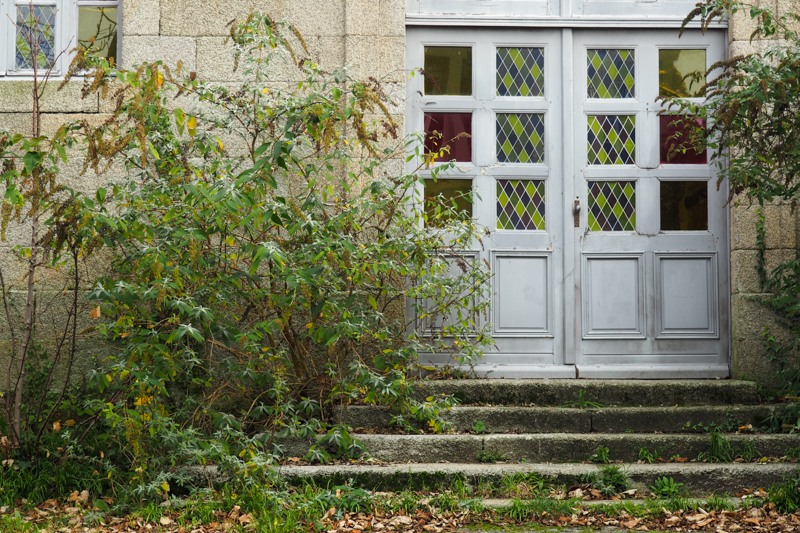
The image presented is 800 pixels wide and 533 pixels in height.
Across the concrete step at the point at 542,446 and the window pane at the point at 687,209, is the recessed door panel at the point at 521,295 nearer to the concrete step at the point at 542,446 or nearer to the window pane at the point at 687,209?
the window pane at the point at 687,209

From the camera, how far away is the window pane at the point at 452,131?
543 cm

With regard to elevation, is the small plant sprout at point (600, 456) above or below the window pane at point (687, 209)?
below

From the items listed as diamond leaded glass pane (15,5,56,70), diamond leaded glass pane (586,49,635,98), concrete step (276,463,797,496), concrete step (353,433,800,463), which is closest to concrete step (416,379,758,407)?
concrete step (353,433,800,463)

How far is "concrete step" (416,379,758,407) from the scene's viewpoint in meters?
4.80

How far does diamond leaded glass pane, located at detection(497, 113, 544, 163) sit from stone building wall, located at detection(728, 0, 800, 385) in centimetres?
154

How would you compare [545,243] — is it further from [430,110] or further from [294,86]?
[294,86]

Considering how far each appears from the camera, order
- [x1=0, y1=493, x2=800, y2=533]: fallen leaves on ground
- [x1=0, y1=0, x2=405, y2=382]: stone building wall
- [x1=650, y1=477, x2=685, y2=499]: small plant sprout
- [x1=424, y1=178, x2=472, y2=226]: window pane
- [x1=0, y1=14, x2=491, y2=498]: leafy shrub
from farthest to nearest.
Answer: [x1=424, y1=178, x2=472, y2=226]: window pane < [x1=0, y1=0, x2=405, y2=382]: stone building wall < [x1=650, y1=477, x2=685, y2=499]: small plant sprout < [x1=0, y1=14, x2=491, y2=498]: leafy shrub < [x1=0, y1=493, x2=800, y2=533]: fallen leaves on ground

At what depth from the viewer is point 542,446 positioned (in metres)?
4.28

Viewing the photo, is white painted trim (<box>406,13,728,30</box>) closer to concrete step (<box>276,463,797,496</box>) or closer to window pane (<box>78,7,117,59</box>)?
window pane (<box>78,7,117,59</box>)

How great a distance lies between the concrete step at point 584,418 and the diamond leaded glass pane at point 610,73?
2493 mm

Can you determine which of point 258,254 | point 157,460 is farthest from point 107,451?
point 258,254

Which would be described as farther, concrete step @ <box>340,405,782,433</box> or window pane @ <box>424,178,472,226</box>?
window pane @ <box>424,178,472,226</box>

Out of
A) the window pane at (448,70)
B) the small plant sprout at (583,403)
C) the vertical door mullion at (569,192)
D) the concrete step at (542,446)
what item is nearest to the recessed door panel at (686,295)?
the vertical door mullion at (569,192)

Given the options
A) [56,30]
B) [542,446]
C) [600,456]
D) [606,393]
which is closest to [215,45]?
[56,30]
